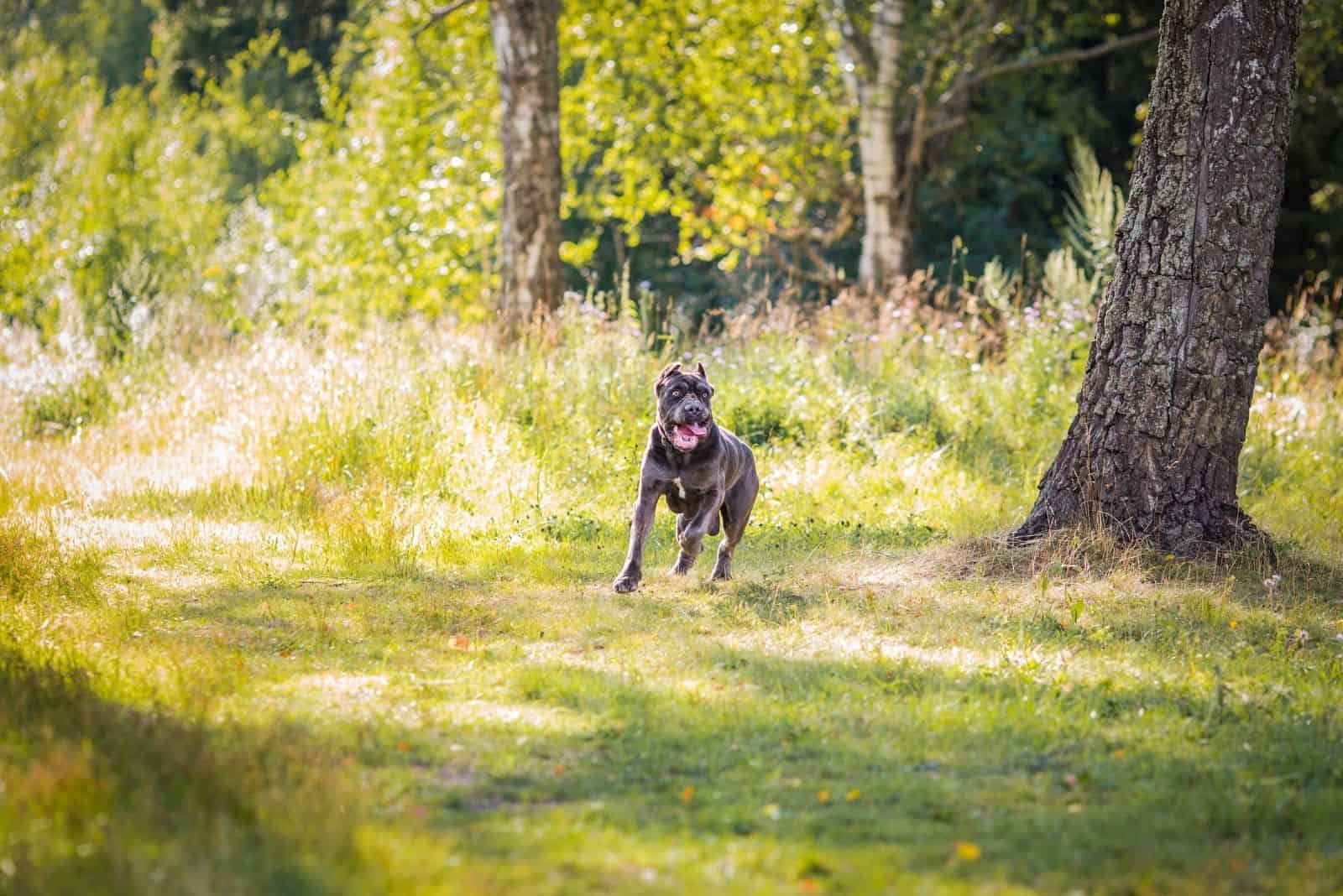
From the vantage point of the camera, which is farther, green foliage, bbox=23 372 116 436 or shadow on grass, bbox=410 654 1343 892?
green foliage, bbox=23 372 116 436

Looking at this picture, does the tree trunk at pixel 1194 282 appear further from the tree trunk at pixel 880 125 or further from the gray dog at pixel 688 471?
the tree trunk at pixel 880 125

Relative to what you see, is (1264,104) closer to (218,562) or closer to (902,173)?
(218,562)

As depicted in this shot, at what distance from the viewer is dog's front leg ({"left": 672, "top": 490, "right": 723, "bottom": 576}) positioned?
7504 mm

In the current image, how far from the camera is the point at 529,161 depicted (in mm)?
14000

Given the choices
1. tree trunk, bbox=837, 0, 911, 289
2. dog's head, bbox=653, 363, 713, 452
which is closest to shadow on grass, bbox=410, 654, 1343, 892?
dog's head, bbox=653, 363, 713, 452

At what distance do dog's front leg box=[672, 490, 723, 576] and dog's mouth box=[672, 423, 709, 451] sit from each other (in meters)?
0.37

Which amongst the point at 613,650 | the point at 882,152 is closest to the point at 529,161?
the point at 882,152

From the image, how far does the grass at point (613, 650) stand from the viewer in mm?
3801

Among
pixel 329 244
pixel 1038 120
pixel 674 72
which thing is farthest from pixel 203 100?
pixel 1038 120

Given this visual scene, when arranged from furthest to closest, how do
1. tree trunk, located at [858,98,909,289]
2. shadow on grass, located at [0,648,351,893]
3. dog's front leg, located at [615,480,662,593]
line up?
tree trunk, located at [858,98,909,289]
dog's front leg, located at [615,480,662,593]
shadow on grass, located at [0,648,351,893]

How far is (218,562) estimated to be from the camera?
26.5 feet

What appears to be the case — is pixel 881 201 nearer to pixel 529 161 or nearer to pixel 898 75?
pixel 898 75

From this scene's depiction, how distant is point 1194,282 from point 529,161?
8086mm

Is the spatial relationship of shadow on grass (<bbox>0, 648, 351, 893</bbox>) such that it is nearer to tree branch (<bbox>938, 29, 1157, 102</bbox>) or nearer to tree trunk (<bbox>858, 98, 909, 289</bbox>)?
tree trunk (<bbox>858, 98, 909, 289</bbox>)
